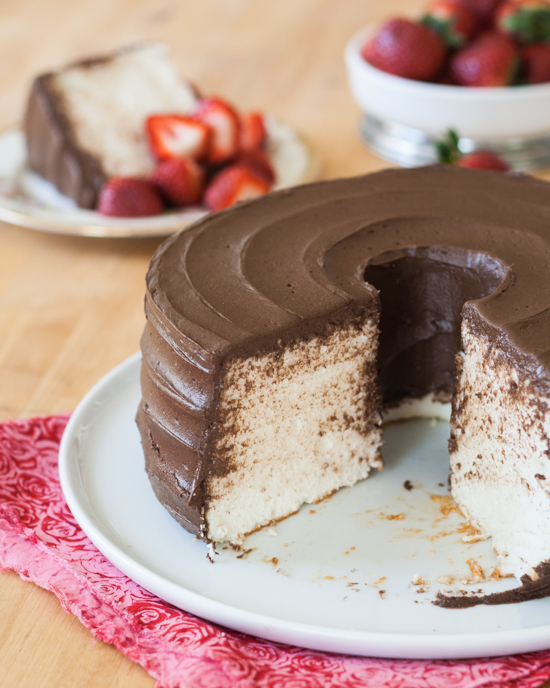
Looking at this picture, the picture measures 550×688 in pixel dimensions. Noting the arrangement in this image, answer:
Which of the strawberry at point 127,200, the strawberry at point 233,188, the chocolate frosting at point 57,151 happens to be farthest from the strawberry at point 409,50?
the chocolate frosting at point 57,151

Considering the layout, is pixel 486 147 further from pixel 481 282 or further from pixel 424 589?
pixel 424 589

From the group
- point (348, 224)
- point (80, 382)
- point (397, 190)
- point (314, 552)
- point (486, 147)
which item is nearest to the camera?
point (314, 552)

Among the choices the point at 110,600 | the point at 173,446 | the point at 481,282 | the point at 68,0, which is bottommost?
the point at 68,0

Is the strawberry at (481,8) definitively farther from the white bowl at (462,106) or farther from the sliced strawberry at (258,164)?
the sliced strawberry at (258,164)

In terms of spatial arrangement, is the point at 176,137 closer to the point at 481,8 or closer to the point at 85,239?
the point at 85,239

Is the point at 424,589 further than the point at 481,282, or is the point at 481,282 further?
the point at 481,282

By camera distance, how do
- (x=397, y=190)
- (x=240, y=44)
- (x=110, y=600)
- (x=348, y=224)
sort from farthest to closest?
(x=240, y=44)
(x=397, y=190)
(x=348, y=224)
(x=110, y=600)

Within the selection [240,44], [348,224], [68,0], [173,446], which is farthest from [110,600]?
[68,0]
